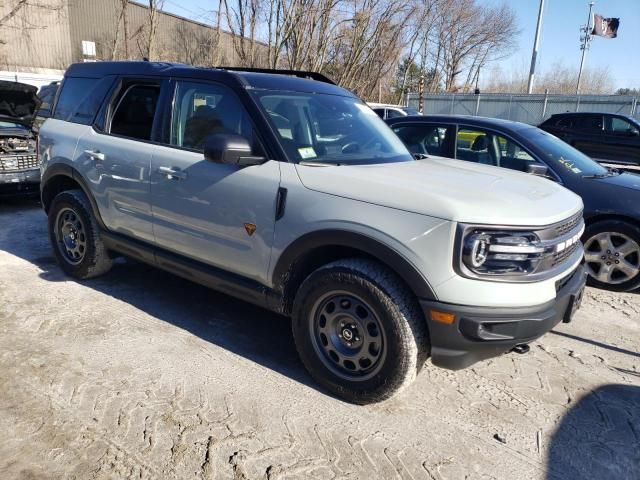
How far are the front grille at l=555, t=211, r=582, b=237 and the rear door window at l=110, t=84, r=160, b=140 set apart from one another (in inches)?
115

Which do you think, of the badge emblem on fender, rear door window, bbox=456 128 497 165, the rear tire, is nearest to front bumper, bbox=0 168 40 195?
the rear tire

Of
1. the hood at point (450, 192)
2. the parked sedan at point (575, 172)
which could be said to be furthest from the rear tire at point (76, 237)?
the parked sedan at point (575, 172)

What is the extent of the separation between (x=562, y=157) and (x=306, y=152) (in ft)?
11.0

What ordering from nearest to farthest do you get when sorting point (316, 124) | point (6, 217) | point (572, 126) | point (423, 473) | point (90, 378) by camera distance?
point (423, 473) → point (90, 378) → point (316, 124) → point (6, 217) → point (572, 126)

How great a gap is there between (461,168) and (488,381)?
148 centimetres

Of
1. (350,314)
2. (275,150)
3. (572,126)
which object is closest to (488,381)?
(350,314)

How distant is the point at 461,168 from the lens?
3.67 m

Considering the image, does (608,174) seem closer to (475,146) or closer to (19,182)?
(475,146)

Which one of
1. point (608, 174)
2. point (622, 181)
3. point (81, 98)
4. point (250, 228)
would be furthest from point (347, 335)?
point (608, 174)

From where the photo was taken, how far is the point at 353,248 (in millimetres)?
2912

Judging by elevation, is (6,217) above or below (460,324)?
below

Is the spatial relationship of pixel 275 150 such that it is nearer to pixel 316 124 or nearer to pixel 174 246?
pixel 316 124

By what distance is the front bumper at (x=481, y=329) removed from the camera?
8.44ft

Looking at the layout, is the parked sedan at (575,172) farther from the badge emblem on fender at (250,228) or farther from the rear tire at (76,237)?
the rear tire at (76,237)
